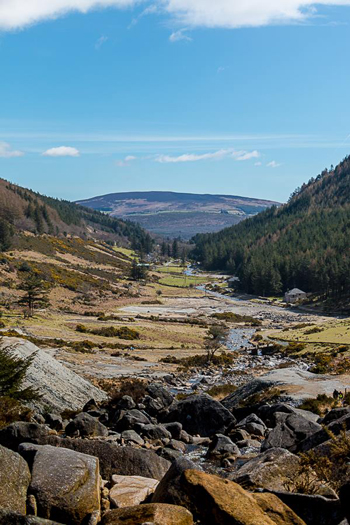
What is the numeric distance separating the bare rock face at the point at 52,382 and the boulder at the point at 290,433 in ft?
36.5

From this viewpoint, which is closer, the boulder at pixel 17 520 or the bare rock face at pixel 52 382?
the boulder at pixel 17 520

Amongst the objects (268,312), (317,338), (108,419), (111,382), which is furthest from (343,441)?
(268,312)

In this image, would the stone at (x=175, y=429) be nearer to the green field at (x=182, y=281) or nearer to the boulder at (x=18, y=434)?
the boulder at (x=18, y=434)

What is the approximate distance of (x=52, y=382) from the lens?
960 inches

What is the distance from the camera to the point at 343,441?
1071 cm

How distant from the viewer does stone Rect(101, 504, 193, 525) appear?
7656 millimetres

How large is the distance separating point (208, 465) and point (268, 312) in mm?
85102

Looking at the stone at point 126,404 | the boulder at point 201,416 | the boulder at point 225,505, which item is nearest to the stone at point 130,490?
the boulder at point 225,505

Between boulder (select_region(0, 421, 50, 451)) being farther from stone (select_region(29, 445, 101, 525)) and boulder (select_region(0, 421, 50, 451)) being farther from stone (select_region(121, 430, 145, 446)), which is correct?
stone (select_region(121, 430, 145, 446))

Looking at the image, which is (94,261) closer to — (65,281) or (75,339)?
(65,281)

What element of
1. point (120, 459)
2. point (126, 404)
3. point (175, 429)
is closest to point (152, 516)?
point (120, 459)

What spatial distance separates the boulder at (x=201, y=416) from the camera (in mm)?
20484

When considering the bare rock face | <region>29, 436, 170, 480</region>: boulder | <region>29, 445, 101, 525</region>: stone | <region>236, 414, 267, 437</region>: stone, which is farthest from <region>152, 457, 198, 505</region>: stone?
the bare rock face

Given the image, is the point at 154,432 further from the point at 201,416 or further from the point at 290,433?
the point at 290,433
